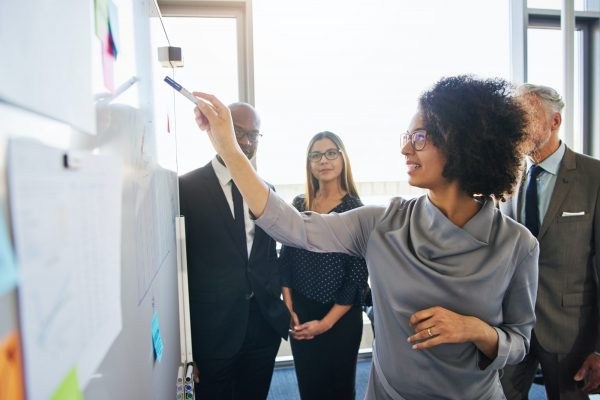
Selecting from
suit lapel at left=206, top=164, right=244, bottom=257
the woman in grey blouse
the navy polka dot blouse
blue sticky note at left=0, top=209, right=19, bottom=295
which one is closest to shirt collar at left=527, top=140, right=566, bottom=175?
the woman in grey blouse

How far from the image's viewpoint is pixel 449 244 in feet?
3.13

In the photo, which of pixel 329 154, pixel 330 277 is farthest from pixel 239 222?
pixel 329 154

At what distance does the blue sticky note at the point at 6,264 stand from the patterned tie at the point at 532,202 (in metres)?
1.87

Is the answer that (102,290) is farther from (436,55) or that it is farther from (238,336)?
(436,55)

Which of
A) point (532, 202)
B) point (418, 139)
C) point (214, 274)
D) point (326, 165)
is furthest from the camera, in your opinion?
point (326, 165)

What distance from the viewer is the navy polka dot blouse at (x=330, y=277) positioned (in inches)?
66.1

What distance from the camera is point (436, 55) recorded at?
2775mm

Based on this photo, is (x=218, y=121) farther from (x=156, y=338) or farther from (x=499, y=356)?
(x=499, y=356)

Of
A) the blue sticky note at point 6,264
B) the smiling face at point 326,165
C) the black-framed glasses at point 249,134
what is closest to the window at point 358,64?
the smiling face at point 326,165

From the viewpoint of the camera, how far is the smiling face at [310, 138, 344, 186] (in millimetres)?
1827

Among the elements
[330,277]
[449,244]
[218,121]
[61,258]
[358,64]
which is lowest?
[330,277]

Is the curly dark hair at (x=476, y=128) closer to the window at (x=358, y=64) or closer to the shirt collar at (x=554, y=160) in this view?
the shirt collar at (x=554, y=160)

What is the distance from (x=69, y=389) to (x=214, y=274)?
1.09 m

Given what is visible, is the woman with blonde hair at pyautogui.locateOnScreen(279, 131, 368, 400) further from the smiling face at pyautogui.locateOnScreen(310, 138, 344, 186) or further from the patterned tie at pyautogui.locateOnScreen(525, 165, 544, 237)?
the patterned tie at pyautogui.locateOnScreen(525, 165, 544, 237)
